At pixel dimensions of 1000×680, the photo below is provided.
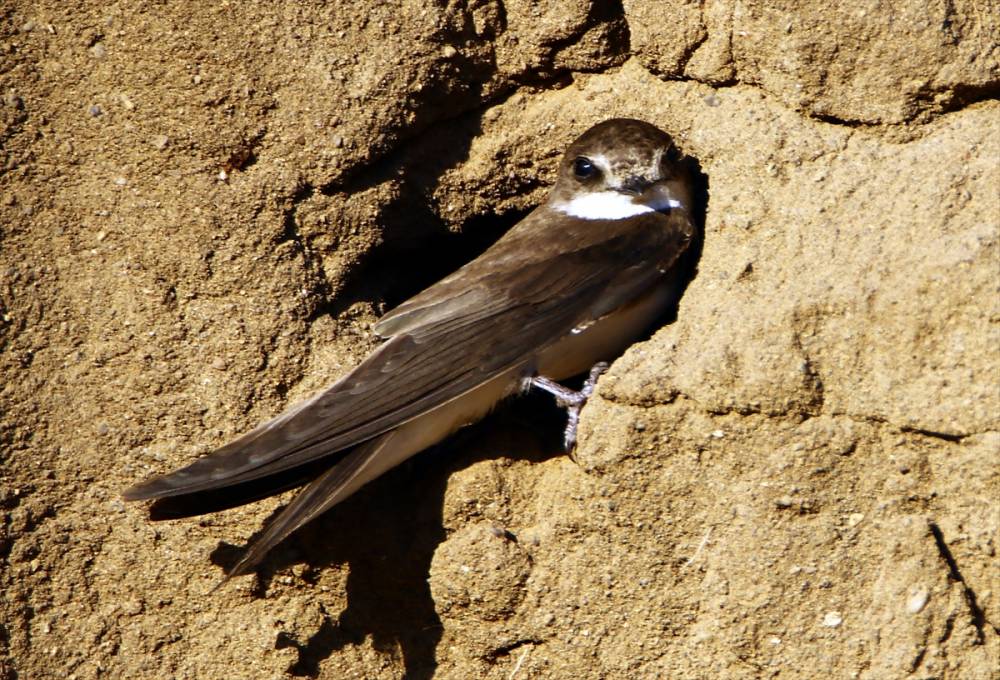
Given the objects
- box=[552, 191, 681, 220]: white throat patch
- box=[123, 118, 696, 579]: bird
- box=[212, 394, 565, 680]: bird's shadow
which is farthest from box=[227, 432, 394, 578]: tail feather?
box=[552, 191, 681, 220]: white throat patch

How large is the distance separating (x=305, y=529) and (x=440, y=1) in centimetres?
133

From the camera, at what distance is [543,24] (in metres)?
3.27

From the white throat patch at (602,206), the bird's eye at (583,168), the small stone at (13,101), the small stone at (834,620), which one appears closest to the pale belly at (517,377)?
the white throat patch at (602,206)

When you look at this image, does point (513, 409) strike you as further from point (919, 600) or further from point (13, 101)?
point (13, 101)

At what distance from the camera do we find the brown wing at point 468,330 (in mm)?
2744

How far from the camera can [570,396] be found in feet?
10.2

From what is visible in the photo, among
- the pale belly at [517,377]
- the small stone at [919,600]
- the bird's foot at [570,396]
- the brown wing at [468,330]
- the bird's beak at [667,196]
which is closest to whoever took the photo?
the small stone at [919,600]

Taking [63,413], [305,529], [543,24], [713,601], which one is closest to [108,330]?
[63,413]

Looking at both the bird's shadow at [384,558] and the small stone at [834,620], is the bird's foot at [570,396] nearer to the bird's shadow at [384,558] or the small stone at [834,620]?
the bird's shadow at [384,558]

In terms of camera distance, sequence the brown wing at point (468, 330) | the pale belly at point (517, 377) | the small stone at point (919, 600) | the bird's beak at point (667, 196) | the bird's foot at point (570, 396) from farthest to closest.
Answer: the bird's beak at point (667, 196) < the bird's foot at point (570, 396) < the pale belly at point (517, 377) < the brown wing at point (468, 330) < the small stone at point (919, 600)

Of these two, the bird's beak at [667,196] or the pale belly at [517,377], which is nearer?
the pale belly at [517,377]

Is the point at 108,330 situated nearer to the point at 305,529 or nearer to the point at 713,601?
the point at 305,529

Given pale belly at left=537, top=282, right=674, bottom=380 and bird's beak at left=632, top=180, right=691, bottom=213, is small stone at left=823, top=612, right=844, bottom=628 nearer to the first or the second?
pale belly at left=537, top=282, right=674, bottom=380

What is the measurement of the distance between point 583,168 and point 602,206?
13 centimetres
